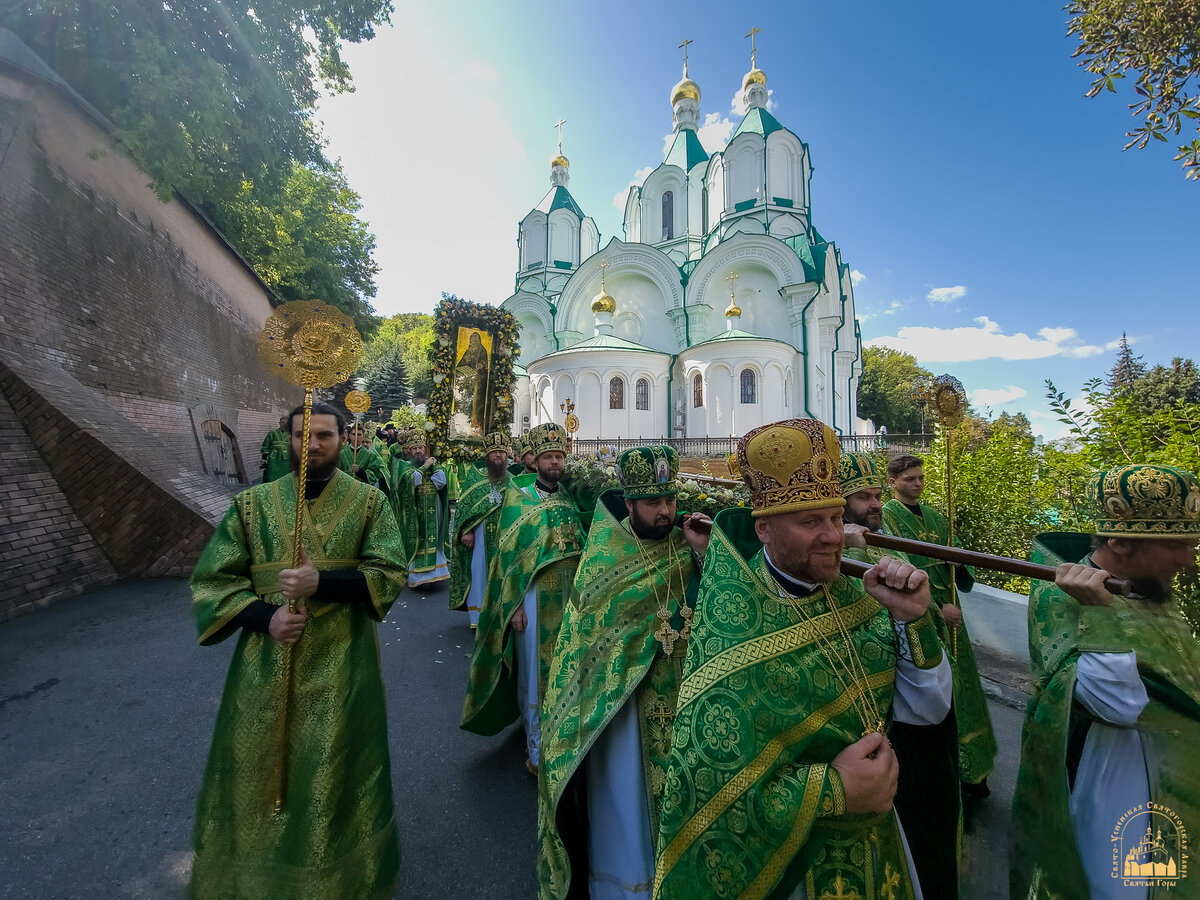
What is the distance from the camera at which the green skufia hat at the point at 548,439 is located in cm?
478

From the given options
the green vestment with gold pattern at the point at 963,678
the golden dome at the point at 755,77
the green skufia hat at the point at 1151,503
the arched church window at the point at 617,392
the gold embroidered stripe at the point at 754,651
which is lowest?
the green vestment with gold pattern at the point at 963,678

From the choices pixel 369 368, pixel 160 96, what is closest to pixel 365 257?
pixel 369 368

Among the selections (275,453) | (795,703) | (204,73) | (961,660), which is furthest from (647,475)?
(204,73)

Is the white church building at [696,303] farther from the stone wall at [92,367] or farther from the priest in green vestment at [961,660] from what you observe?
the priest in green vestment at [961,660]

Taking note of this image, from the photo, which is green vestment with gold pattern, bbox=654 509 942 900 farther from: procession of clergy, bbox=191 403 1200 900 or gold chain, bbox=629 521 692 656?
gold chain, bbox=629 521 692 656

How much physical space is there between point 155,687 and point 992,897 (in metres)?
6.46

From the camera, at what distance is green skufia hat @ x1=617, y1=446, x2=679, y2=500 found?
8.90 feet

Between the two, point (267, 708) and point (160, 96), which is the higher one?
point (160, 96)

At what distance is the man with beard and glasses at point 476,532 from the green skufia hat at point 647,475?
10.9 ft

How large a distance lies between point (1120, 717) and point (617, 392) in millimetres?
26216

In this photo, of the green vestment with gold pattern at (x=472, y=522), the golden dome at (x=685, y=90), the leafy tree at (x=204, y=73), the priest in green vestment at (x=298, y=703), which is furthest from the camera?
the golden dome at (x=685, y=90)

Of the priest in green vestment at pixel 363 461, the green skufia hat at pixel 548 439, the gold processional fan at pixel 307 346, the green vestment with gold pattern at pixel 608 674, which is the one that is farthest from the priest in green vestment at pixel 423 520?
the green vestment with gold pattern at pixel 608 674

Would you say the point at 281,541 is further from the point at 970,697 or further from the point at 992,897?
the point at 970,697

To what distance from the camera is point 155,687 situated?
15.9ft
